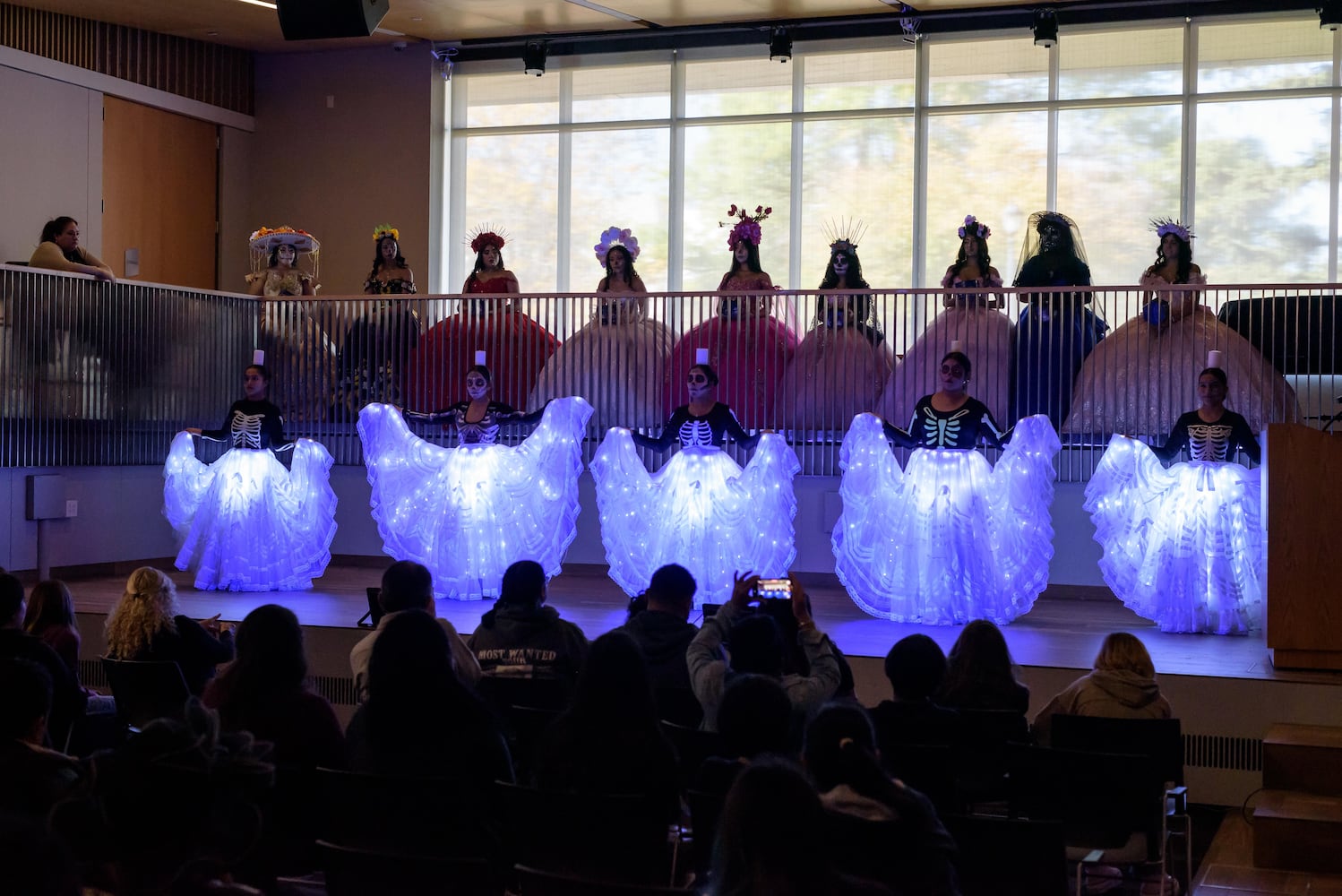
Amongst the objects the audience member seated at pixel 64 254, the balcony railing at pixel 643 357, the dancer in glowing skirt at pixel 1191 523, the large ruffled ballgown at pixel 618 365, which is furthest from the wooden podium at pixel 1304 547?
the audience member seated at pixel 64 254

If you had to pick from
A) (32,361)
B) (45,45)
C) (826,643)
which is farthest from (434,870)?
(45,45)

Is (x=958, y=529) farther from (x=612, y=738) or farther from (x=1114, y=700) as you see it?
(x=612, y=738)

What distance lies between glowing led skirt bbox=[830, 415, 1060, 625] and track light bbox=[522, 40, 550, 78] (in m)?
6.51

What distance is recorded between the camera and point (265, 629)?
12.7 ft

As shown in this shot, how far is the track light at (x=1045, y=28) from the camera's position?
11.4 meters

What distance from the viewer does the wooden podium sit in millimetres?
5852

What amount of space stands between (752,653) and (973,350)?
5.06 m

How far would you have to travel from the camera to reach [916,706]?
13.4 feet

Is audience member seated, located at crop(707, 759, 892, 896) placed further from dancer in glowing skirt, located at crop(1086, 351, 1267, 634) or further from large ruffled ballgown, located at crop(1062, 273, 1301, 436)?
large ruffled ballgown, located at crop(1062, 273, 1301, 436)

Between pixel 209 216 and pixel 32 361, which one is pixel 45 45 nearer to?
pixel 209 216

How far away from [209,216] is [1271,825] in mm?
10994

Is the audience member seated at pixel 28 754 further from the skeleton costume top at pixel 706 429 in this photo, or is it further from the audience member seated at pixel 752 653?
the skeleton costume top at pixel 706 429

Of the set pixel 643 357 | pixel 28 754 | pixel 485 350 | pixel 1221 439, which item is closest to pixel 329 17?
pixel 485 350

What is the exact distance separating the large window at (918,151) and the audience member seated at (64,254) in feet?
14.8
